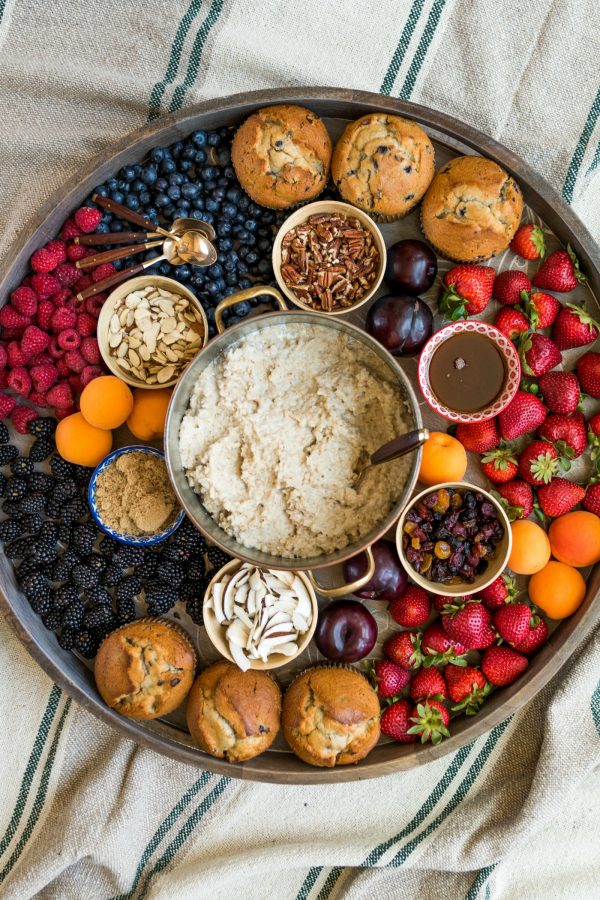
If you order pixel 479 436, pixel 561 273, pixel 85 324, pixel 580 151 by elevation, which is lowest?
pixel 85 324

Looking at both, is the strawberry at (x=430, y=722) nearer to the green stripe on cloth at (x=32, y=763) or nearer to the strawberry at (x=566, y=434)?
the strawberry at (x=566, y=434)

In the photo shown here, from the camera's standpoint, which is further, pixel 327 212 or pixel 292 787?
pixel 292 787

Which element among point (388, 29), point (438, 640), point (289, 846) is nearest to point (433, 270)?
point (388, 29)

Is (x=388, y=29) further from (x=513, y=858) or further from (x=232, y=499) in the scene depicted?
(x=513, y=858)

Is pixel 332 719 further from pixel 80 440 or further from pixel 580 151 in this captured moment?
pixel 580 151

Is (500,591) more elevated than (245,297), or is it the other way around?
(245,297)

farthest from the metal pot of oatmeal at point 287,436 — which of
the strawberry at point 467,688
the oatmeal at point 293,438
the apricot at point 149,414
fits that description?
the strawberry at point 467,688

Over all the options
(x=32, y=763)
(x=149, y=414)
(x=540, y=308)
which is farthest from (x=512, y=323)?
(x=32, y=763)

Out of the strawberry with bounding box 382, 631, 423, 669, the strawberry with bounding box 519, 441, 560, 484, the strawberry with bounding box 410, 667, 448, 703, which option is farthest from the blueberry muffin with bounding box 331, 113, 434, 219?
the strawberry with bounding box 410, 667, 448, 703
